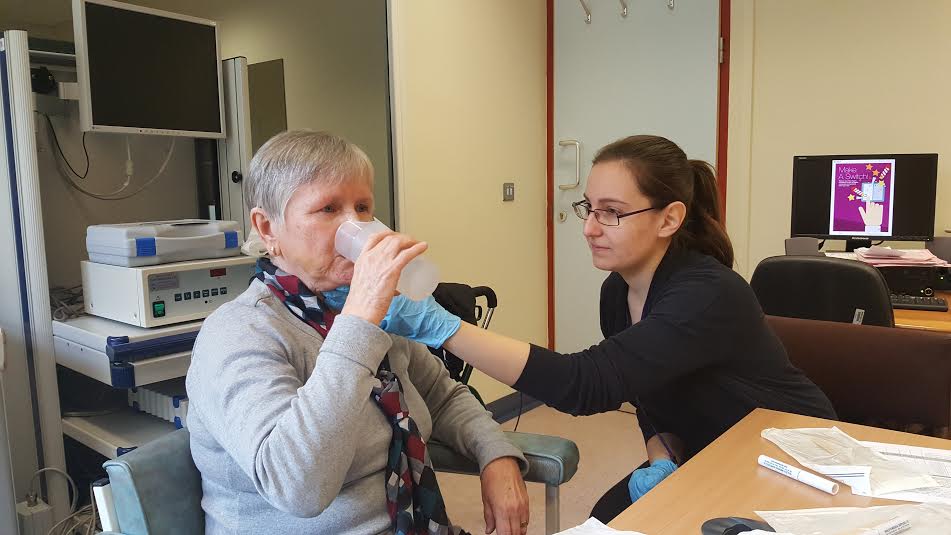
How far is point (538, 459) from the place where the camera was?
146cm

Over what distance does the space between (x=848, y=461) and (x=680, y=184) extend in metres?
0.65

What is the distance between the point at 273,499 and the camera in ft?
3.24

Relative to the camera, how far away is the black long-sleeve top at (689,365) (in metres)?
1.35

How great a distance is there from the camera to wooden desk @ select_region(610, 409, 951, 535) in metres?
0.98

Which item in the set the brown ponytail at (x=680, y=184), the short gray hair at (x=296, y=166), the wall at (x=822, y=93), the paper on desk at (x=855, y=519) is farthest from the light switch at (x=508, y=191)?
the paper on desk at (x=855, y=519)

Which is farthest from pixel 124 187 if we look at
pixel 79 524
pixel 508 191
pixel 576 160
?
pixel 576 160

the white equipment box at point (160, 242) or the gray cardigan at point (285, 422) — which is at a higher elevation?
the white equipment box at point (160, 242)

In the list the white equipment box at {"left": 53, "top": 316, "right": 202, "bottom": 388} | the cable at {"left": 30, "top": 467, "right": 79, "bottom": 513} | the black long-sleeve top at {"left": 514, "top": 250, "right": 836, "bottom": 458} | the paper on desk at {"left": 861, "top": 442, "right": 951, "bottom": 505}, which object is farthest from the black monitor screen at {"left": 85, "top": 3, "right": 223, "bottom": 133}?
the paper on desk at {"left": 861, "top": 442, "right": 951, "bottom": 505}

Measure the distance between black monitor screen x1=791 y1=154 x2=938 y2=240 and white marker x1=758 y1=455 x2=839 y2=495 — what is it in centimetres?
230

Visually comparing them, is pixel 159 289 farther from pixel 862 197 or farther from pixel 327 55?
pixel 862 197

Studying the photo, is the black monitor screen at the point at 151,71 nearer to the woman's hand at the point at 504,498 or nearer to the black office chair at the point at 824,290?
the woman's hand at the point at 504,498

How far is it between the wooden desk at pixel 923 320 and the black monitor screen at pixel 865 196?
1.87ft

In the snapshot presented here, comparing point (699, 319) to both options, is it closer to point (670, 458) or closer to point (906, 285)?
point (670, 458)

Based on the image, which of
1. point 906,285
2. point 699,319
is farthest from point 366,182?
point 906,285
